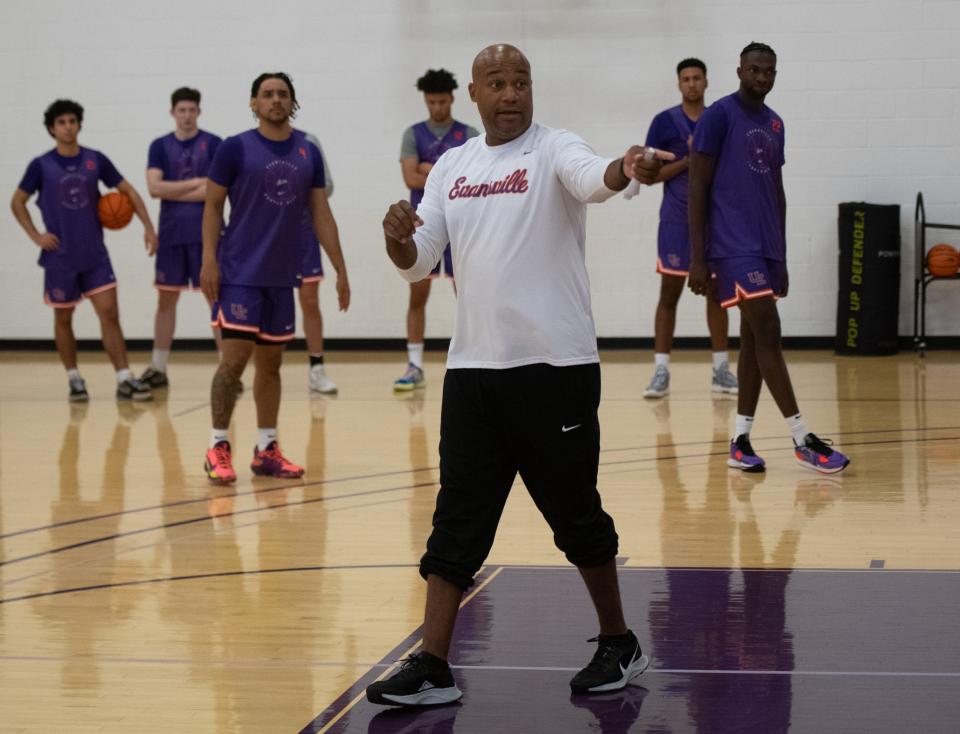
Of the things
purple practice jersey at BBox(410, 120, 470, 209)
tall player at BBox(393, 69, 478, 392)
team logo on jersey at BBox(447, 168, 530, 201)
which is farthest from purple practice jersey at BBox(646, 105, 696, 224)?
team logo on jersey at BBox(447, 168, 530, 201)

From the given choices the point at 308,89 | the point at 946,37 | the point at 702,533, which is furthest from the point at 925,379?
the point at 308,89

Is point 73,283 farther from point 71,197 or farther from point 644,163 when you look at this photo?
point 644,163

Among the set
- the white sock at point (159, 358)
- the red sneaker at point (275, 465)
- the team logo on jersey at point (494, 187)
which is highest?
the team logo on jersey at point (494, 187)

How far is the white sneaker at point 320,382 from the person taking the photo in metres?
10.1

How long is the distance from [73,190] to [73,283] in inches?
26.2

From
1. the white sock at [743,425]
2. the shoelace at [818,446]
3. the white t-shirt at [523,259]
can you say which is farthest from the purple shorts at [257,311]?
the white t-shirt at [523,259]

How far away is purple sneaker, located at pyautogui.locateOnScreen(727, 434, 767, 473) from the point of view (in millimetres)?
6711

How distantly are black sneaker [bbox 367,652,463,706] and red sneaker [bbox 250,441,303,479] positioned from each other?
133 inches

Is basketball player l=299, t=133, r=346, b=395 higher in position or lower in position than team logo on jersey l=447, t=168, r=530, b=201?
lower

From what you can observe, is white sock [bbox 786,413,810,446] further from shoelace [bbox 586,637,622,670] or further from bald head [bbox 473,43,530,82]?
bald head [bbox 473,43,530,82]

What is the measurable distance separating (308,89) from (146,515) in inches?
284

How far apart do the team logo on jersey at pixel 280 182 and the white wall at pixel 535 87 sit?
18.5 ft

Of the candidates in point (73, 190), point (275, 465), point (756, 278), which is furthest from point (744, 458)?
point (73, 190)

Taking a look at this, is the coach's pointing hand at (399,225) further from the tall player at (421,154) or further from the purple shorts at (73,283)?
the purple shorts at (73,283)
